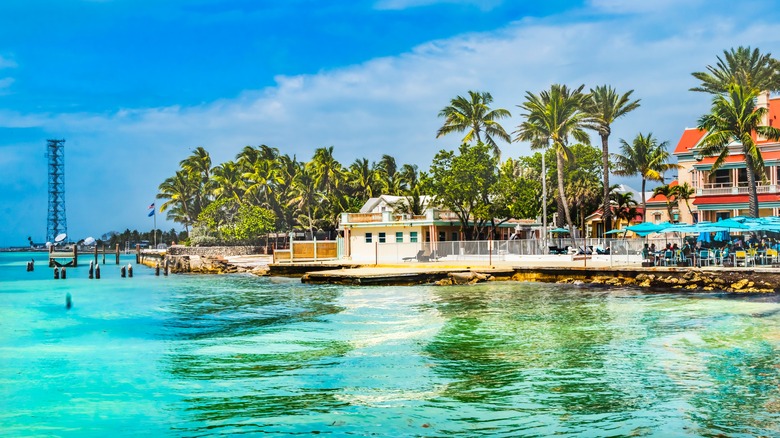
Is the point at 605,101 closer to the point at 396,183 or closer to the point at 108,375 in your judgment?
the point at 396,183

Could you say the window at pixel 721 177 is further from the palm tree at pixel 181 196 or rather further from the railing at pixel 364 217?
the palm tree at pixel 181 196

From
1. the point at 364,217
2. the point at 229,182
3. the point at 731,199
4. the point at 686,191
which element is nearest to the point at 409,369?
the point at 731,199

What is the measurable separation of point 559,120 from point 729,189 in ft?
→ 44.3

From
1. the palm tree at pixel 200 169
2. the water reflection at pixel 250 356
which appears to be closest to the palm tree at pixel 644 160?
the water reflection at pixel 250 356

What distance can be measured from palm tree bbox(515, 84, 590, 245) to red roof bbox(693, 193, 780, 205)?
9675 mm

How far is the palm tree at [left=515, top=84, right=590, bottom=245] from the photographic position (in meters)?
53.2

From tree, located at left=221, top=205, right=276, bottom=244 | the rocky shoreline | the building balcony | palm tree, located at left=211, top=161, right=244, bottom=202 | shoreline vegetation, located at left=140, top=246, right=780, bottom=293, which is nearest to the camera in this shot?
the rocky shoreline

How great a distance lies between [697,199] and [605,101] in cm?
1183

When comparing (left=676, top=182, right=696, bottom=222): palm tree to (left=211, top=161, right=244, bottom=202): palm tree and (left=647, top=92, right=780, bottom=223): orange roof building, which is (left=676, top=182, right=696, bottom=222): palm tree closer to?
(left=647, top=92, right=780, bottom=223): orange roof building

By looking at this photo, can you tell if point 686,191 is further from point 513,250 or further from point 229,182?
point 229,182

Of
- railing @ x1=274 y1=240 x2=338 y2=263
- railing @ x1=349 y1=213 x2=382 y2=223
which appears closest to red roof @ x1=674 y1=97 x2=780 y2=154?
railing @ x1=349 y1=213 x2=382 y2=223

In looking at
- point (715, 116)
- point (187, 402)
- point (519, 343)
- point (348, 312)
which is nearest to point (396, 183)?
point (715, 116)

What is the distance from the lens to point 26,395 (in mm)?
14453

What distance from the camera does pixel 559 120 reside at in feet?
176
